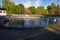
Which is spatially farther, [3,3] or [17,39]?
[3,3]

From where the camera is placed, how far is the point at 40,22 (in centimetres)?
1616

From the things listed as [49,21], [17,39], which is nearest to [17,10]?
[49,21]

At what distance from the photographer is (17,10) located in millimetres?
69125

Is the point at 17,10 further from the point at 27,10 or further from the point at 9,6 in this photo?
the point at 27,10

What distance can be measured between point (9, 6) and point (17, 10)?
3.88m

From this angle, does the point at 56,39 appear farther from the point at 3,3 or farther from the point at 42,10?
the point at 42,10

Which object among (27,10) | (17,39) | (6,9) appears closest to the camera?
(17,39)

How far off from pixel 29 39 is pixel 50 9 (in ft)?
258

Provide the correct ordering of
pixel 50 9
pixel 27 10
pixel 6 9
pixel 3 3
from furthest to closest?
pixel 50 9, pixel 27 10, pixel 3 3, pixel 6 9

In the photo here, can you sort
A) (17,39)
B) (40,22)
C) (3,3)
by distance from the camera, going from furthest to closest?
(3,3), (40,22), (17,39)

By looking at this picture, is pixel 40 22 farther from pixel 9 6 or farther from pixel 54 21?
pixel 9 6

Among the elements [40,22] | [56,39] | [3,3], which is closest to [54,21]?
[40,22]

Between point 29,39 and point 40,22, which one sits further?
point 40,22

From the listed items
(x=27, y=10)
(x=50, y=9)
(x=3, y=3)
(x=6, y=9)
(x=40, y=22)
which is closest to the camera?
(x=40, y=22)
